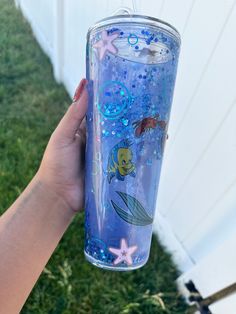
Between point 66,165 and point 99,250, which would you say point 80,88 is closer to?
point 66,165

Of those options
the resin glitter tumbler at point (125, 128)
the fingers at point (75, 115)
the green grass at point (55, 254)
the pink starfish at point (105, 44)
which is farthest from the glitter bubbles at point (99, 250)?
the green grass at point (55, 254)

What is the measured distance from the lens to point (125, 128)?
2.56 feet

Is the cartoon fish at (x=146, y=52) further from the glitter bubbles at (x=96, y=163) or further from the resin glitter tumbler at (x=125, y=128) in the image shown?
the glitter bubbles at (x=96, y=163)

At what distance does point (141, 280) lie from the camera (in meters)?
1.49

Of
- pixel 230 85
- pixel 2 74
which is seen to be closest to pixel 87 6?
pixel 2 74

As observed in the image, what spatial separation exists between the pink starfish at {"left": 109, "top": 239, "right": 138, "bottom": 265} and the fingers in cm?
30

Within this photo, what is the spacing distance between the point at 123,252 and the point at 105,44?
45cm

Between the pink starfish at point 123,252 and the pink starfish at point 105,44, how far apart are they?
1.32 ft

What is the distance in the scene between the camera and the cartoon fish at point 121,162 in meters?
0.80

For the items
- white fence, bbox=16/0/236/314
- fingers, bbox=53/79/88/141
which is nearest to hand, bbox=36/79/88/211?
fingers, bbox=53/79/88/141

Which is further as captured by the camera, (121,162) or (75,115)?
(75,115)

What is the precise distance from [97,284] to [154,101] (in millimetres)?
898

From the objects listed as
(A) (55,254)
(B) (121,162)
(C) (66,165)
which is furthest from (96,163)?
(A) (55,254)

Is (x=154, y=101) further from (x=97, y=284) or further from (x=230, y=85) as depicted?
(x=97, y=284)
